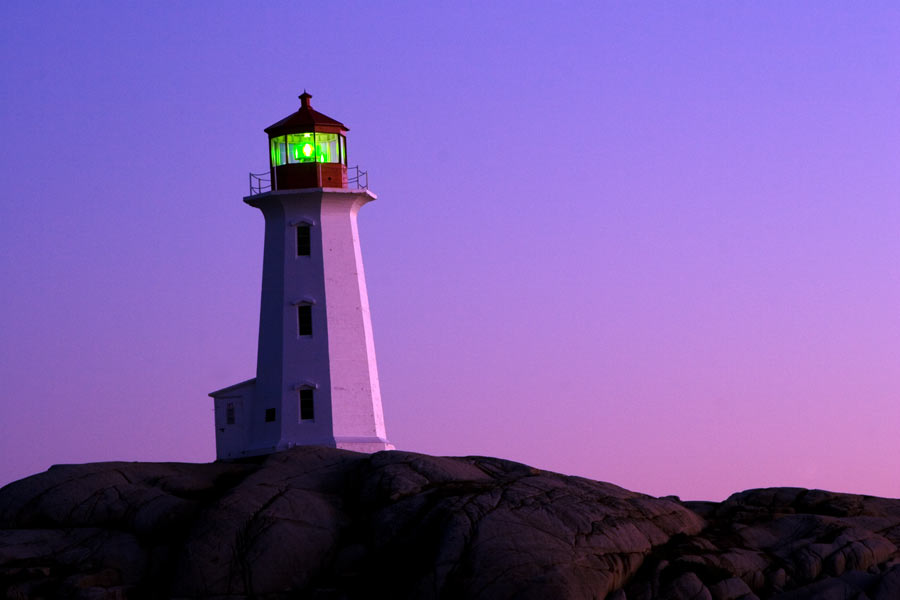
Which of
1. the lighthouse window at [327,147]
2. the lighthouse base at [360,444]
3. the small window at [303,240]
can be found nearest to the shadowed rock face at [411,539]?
the lighthouse base at [360,444]

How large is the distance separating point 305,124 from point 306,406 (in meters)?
8.98

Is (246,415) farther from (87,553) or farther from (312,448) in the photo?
(87,553)

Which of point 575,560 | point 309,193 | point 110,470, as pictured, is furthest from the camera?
point 309,193

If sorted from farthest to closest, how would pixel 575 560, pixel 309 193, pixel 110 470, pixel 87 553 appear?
pixel 309 193, pixel 110 470, pixel 87 553, pixel 575 560

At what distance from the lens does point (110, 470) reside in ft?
121

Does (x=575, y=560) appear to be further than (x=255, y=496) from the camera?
No

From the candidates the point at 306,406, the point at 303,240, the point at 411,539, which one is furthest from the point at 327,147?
the point at 411,539

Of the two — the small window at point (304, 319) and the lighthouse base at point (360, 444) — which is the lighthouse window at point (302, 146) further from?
the lighthouse base at point (360, 444)

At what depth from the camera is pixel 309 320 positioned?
50.4 m

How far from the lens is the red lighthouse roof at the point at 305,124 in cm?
5169

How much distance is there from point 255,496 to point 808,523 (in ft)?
38.0

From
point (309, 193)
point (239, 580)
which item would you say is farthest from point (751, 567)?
point (309, 193)

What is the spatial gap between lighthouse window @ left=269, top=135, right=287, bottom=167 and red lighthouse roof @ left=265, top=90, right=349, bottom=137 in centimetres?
21

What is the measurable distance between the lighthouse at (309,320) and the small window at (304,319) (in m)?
0.03
